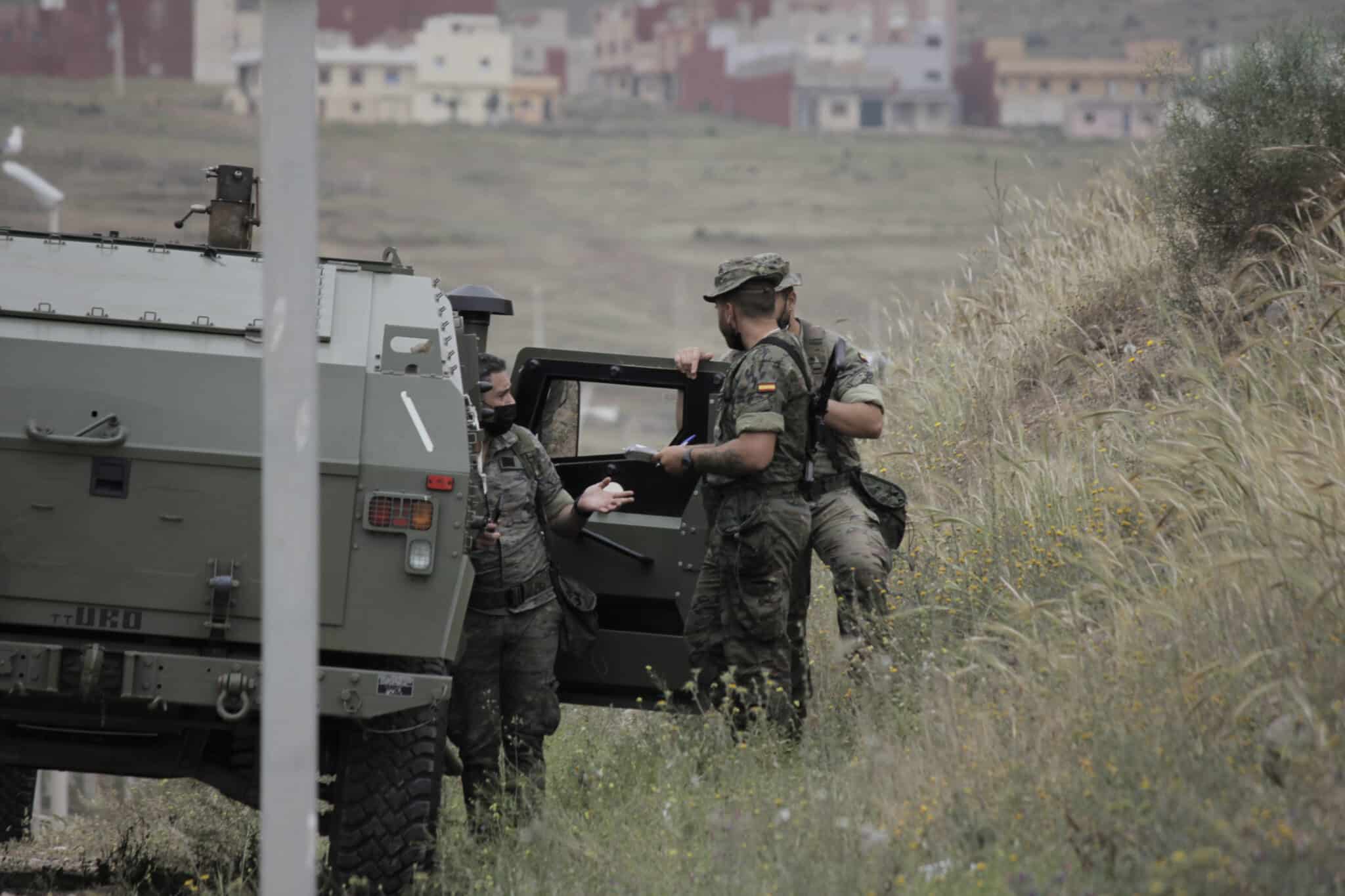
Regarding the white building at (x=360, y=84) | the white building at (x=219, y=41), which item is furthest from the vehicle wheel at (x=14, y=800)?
the white building at (x=219, y=41)

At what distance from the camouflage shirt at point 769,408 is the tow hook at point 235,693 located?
75.4 inches

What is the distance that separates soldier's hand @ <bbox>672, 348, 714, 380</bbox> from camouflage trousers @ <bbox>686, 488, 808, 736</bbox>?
697 mm

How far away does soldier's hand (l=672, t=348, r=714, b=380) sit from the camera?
7234mm

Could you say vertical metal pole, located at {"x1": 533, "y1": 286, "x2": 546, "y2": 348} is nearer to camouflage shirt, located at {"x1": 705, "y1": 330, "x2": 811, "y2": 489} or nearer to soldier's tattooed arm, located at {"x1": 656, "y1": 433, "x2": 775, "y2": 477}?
camouflage shirt, located at {"x1": 705, "y1": 330, "x2": 811, "y2": 489}

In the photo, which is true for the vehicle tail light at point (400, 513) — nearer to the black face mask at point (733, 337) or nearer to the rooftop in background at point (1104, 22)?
the black face mask at point (733, 337)

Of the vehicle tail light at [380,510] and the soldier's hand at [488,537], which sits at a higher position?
the soldier's hand at [488,537]

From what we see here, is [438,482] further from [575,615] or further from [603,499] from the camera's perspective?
[575,615]

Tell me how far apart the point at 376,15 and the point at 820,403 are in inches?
5245

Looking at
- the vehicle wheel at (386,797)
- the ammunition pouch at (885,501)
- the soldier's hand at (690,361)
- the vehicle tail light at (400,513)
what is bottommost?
the vehicle wheel at (386,797)

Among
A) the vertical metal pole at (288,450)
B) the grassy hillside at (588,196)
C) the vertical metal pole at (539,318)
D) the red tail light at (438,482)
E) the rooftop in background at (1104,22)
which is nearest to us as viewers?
the vertical metal pole at (288,450)

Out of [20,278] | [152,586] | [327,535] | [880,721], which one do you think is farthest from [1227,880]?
[20,278]

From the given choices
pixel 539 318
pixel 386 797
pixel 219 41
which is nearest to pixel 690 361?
pixel 386 797

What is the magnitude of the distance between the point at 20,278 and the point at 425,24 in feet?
448

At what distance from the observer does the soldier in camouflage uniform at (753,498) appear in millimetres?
6551
